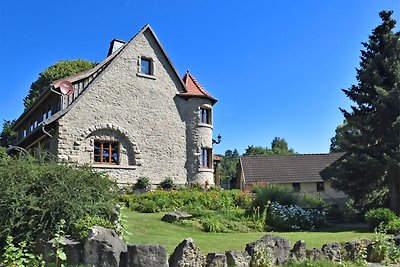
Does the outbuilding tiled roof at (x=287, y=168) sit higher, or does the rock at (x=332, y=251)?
the outbuilding tiled roof at (x=287, y=168)

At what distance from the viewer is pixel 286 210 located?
582 inches

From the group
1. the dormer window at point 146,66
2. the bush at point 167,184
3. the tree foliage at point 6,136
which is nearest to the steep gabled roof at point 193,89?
the dormer window at point 146,66

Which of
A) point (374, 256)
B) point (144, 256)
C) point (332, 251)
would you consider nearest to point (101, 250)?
point (144, 256)

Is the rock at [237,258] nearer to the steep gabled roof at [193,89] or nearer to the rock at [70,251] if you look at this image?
the rock at [70,251]

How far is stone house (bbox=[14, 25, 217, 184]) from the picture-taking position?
22.2 meters

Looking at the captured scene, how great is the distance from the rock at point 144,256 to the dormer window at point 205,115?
65.2ft

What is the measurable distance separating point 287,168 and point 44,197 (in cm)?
3187

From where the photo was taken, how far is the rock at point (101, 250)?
682cm

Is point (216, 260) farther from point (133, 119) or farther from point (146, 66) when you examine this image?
point (146, 66)

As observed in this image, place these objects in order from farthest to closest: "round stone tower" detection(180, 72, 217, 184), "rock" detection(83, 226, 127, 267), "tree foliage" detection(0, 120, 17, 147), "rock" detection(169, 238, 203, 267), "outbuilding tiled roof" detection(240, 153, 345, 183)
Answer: "tree foliage" detection(0, 120, 17, 147)
"outbuilding tiled roof" detection(240, 153, 345, 183)
"round stone tower" detection(180, 72, 217, 184)
"rock" detection(169, 238, 203, 267)
"rock" detection(83, 226, 127, 267)

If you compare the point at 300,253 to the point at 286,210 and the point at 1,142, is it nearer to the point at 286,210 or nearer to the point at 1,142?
the point at 286,210

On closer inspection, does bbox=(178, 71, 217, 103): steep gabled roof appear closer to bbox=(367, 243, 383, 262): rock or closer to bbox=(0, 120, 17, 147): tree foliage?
bbox=(367, 243, 383, 262): rock

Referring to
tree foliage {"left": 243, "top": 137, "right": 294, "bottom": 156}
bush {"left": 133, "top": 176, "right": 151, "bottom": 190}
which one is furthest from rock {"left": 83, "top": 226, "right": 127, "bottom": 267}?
tree foliage {"left": 243, "top": 137, "right": 294, "bottom": 156}

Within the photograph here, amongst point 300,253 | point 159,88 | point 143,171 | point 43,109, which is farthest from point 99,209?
point 43,109
